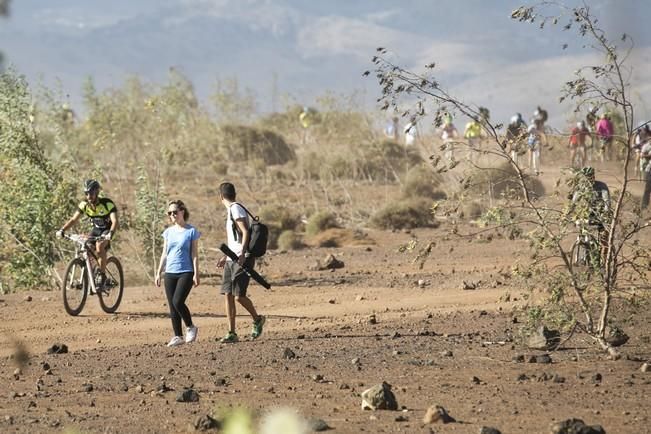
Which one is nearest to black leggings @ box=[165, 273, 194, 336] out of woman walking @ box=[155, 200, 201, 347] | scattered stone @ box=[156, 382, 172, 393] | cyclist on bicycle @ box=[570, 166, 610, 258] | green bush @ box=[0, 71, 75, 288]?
woman walking @ box=[155, 200, 201, 347]

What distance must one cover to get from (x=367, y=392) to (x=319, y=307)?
7402mm

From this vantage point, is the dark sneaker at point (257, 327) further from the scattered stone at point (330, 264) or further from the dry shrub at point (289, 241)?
the dry shrub at point (289, 241)

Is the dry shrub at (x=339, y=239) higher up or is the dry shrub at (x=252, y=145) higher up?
the dry shrub at (x=252, y=145)

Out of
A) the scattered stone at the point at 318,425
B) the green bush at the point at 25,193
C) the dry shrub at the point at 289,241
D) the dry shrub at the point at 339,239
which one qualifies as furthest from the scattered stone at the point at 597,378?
the dry shrub at the point at 289,241

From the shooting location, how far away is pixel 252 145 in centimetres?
4791

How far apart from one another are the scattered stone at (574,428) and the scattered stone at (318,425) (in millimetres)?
1539

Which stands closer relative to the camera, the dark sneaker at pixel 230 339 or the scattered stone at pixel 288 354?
the scattered stone at pixel 288 354

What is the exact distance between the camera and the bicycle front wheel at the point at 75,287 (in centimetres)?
1585

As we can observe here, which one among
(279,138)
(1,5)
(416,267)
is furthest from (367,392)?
(279,138)

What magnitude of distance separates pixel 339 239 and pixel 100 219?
1235 centimetres

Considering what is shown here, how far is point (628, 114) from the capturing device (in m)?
11.1

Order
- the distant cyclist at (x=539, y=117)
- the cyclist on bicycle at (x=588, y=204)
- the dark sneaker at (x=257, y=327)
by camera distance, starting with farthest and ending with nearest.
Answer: the distant cyclist at (x=539, y=117), the dark sneaker at (x=257, y=327), the cyclist on bicycle at (x=588, y=204)

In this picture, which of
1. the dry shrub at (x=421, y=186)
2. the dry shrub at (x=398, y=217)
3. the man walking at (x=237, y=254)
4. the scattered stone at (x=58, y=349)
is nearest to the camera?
the man walking at (x=237, y=254)

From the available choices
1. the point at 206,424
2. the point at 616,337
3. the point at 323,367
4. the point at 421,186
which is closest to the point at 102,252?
the point at 323,367
